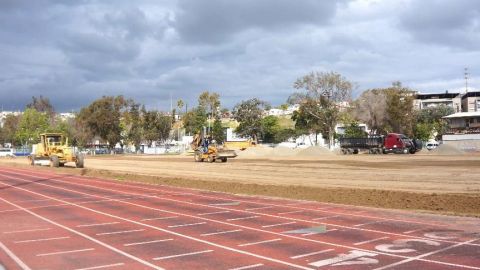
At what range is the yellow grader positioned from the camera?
156 ft

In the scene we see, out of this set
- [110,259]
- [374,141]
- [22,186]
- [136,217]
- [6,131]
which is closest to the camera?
[110,259]

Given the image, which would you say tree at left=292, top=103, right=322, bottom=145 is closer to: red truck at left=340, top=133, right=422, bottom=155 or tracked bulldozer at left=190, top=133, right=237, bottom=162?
red truck at left=340, top=133, right=422, bottom=155

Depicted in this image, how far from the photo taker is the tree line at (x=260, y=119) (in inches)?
3307

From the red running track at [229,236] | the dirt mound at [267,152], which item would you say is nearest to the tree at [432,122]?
the dirt mound at [267,152]

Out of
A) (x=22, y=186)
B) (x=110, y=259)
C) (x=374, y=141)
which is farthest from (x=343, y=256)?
(x=374, y=141)

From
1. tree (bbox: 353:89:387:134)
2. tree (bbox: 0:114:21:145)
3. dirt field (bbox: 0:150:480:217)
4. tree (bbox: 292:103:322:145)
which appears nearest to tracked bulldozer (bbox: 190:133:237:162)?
dirt field (bbox: 0:150:480:217)

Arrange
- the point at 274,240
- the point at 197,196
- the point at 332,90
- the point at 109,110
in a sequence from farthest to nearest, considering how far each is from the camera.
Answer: the point at 109,110 → the point at 332,90 → the point at 197,196 → the point at 274,240

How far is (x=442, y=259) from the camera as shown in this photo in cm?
Result: 930

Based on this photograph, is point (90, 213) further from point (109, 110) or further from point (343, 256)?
point (109, 110)

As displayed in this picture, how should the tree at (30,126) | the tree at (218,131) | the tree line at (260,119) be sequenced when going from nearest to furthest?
the tree line at (260,119), the tree at (218,131), the tree at (30,126)

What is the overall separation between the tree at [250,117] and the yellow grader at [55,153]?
203ft

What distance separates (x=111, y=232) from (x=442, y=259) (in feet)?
25.7

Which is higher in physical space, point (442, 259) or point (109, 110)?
point (109, 110)

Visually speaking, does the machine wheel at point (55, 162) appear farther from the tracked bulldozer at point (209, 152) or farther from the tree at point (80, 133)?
the tree at point (80, 133)
